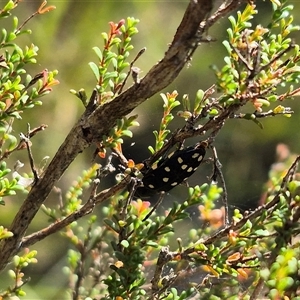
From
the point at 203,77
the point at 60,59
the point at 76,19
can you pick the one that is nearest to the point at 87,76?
the point at 60,59

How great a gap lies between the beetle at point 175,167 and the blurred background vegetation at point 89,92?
2.89 ft

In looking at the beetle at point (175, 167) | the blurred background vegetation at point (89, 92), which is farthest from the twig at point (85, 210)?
the blurred background vegetation at point (89, 92)

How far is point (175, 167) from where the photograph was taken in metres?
0.63

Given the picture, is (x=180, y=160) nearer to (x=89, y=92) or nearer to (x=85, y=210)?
(x=85, y=210)

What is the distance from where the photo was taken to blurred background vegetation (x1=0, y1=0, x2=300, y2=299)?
5.69 feet

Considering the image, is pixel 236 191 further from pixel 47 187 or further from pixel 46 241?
pixel 47 187

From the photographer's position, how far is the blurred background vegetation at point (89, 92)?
68.3 inches

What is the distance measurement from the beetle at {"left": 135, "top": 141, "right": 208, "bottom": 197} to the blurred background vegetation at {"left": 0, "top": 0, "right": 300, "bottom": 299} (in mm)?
882

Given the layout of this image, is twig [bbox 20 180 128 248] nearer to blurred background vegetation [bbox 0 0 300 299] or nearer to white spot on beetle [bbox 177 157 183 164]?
white spot on beetle [bbox 177 157 183 164]

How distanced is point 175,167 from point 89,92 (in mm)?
1217

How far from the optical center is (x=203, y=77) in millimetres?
2152

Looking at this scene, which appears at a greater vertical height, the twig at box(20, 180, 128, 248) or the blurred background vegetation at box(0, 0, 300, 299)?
the blurred background vegetation at box(0, 0, 300, 299)

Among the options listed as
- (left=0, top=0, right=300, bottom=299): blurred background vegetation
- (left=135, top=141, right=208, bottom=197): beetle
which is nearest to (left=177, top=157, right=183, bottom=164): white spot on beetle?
(left=135, top=141, right=208, bottom=197): beetle

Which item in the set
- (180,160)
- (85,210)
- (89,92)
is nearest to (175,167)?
(180,160)
